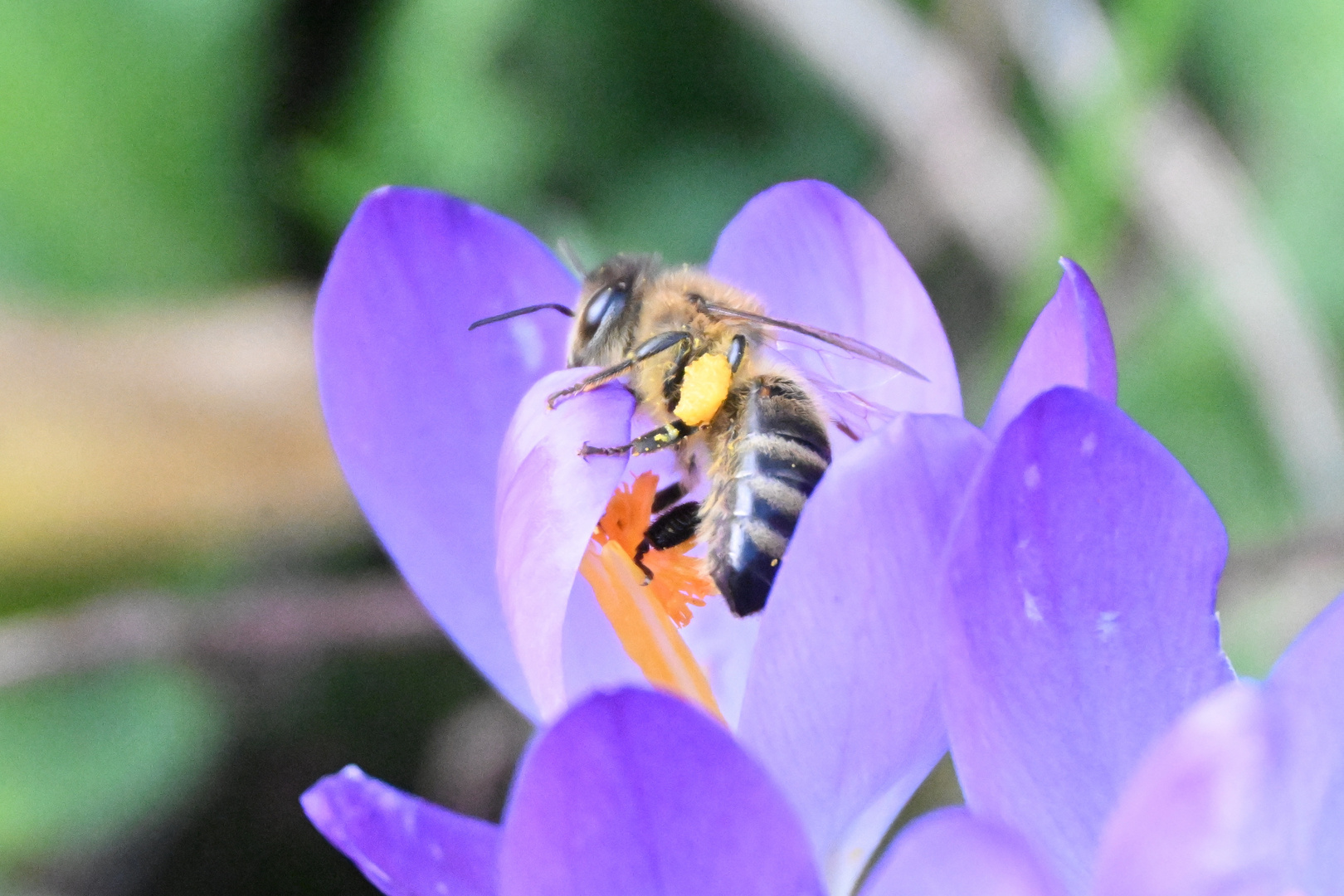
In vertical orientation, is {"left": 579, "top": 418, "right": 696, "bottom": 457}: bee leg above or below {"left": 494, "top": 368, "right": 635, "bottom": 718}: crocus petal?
above

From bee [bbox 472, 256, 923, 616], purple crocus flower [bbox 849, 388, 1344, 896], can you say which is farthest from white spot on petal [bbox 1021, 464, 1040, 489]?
bee [bbox 472, 256, 923, 616]

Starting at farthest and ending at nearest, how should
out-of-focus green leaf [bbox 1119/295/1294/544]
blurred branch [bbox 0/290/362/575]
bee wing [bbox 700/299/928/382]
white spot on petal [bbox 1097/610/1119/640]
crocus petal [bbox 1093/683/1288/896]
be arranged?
out-of-focus green leaf [bbox 1119/295/1294/544], blurred branch [bbox 0/290/362/575], bee wing [bbox 700/299/928/382], white spot on petal [bbox 1097/610/1119/640], crocus petal [bbox 1093/683/1288/896]

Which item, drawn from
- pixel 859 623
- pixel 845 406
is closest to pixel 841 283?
pixel 845 406

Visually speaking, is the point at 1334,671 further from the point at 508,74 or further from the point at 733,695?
the point at 508,74

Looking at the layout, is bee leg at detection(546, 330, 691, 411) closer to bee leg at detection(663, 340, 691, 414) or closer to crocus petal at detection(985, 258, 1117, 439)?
bee leg at detection(663, 340, 691, 414)

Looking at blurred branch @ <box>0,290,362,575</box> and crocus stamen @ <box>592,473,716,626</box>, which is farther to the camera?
blurred branch @ <box>0,290,362,575</box>

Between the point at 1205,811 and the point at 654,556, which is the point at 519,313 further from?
the point at 1205,811

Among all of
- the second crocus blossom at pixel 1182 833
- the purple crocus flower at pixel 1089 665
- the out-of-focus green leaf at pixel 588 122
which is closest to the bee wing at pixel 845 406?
the purple crocus flower at pixel 1089 665
